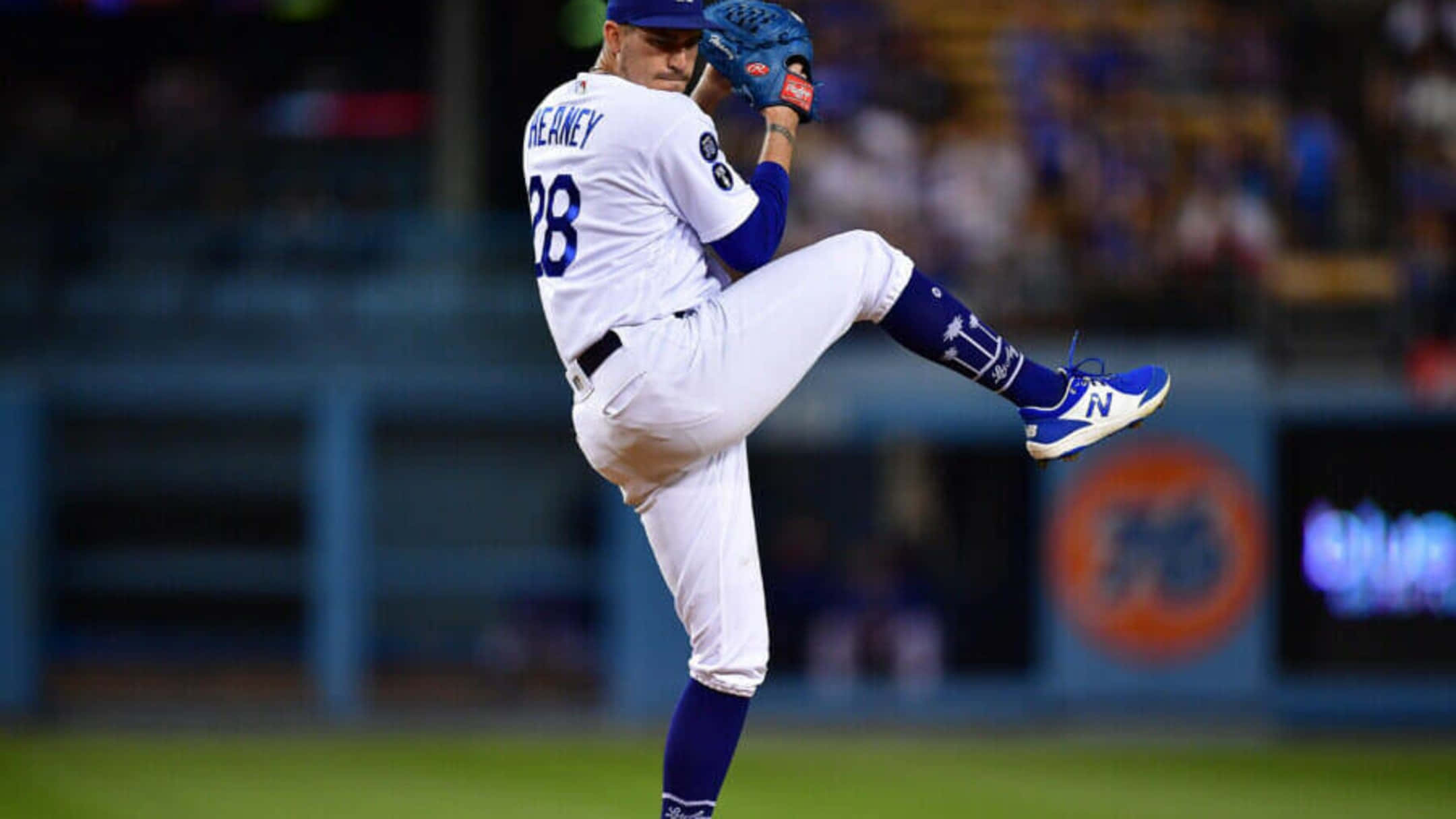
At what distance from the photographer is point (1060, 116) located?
14148mm

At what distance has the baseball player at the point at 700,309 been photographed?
4613mm

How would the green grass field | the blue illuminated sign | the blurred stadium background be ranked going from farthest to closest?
the blurred stadium background → the blue illuminated sign → the green grass field

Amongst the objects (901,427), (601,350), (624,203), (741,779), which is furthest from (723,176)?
(901,427)

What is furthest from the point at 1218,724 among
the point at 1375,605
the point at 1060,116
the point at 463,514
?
the point at 463,514

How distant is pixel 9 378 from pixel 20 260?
33.4 inches

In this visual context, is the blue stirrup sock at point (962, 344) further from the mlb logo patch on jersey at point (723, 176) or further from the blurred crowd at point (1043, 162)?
the blurred crowd at point (1043, 162)

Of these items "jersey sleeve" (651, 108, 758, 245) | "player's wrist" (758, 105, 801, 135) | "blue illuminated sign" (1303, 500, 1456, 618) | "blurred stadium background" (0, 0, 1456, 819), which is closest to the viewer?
"jersey sleeve" (651, 108, 758, 245)

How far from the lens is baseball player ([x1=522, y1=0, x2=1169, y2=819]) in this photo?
4613mm

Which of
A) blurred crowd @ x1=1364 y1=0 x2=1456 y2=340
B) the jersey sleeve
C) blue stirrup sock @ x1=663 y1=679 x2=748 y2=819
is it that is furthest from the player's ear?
blurred crowd @ x1=1364 y1=0 x2=1456 y2=340

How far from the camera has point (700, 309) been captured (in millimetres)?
4707

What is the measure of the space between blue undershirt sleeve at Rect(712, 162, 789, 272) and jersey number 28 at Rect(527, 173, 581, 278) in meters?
0.33

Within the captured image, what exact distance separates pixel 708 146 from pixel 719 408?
593 mm

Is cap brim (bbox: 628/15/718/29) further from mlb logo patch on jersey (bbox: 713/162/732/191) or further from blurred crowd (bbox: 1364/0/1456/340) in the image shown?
blurred crowd (bbox: 1364/0/1456/340)

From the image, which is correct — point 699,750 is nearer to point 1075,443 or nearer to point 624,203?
point 1075,443
